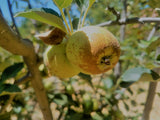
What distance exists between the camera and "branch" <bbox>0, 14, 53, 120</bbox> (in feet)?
1.47

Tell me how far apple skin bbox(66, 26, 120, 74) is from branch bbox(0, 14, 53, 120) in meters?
0.20

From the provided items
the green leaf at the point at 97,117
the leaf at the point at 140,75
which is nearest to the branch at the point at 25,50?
the green leaf at the point at 97,117

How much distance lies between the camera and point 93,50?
41cm

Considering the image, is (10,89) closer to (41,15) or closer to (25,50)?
(25,50)

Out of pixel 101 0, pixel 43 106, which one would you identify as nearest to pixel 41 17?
pixel 101 0

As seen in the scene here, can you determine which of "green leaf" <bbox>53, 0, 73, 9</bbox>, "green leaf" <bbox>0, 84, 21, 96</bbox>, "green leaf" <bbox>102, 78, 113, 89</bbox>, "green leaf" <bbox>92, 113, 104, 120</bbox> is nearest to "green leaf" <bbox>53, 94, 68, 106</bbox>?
"green leaf" <bbox>92, 113, 104, 120</bbox>

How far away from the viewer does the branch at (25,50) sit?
0.45 metres

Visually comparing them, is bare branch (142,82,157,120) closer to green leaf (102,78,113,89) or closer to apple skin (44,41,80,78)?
green leaf (102,78,113,89)

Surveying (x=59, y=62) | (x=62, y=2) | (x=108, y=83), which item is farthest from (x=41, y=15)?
(x=108, y=83)

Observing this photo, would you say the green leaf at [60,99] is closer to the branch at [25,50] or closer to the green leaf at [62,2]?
the branch at [25,50]

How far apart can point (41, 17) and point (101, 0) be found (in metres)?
0.42

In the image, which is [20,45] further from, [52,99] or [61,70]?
[52,99]

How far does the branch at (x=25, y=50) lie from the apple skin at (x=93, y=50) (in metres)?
0.20

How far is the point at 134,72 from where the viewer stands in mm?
622
